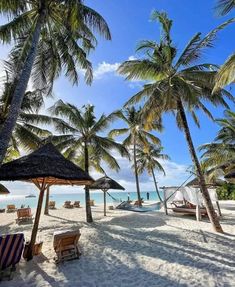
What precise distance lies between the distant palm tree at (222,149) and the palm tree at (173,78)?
7856 millimetres

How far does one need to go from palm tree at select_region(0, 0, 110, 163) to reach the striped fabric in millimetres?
2743

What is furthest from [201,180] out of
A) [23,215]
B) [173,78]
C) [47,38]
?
[23,215]

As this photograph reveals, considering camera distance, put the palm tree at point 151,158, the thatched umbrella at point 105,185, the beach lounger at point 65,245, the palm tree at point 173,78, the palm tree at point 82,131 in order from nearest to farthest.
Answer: the beach lounger at point 65,245, the palm tree at point 173,78, the palm tree at point 82,131, the thatched umbrella at point 105,185, the palm tree at point 151,158

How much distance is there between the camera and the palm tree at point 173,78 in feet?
31.5

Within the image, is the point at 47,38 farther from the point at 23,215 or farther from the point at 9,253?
the point at 23,215

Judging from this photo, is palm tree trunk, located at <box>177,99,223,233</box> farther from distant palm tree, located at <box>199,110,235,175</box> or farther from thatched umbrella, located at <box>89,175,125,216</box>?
distant palm tree, located at <box>199,110,235,175</box>

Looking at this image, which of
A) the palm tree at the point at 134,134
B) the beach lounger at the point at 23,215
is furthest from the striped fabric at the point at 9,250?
the palm tree at the point at 134,134

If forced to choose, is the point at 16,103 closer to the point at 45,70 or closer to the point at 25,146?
the point at 45,70

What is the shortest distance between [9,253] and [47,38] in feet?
28.0

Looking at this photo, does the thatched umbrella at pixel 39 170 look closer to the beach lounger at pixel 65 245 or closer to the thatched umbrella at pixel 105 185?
the beach lounger at pixel 65 245

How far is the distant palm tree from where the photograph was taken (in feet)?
58.4

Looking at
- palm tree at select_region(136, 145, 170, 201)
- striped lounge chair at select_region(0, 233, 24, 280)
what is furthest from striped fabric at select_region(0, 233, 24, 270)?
palm tree at select_region(136, 145, 170, 201)

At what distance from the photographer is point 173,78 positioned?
989 cm

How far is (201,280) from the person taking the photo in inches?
208
